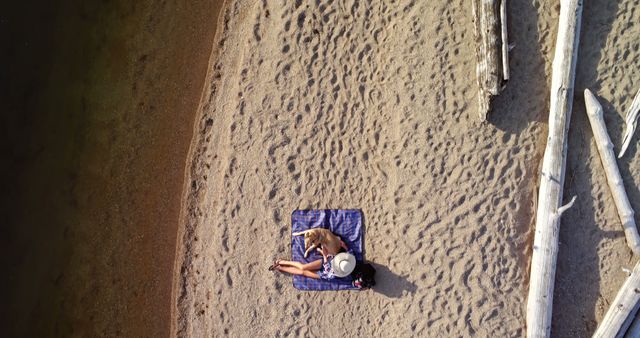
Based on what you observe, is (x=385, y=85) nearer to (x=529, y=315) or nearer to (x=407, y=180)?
(x=407, y=180)

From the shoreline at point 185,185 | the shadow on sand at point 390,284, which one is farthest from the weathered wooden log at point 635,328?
the shoreline at point 185,185

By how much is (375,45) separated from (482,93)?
39.3 inches

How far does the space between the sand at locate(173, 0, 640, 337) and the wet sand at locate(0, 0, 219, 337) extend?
1.62 feet

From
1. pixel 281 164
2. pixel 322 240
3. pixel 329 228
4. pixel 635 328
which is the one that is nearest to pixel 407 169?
pixel 329 228

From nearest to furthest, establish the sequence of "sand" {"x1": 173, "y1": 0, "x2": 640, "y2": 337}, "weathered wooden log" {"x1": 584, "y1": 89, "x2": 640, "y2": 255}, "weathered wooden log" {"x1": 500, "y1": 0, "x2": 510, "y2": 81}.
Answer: "weathered wooden log" {"x1": 500, "y1": 0, "x2": 510, "y2": 81} → "weathered wooden log" {"x1": 584, "y1": 89, "x2": 640, "y2": 255} → "sand" {"x1": 173, "y1": 0, "x2": 640, "y2": 337}

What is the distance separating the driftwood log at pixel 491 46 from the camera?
3.98 meters

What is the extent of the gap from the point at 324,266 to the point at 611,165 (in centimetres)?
253

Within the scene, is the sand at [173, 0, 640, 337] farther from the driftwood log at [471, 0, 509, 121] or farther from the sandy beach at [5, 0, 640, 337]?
the driftwood log at [471, 0, 509, 121]

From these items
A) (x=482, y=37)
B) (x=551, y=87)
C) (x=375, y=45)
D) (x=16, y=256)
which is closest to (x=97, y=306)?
(x=16, y=256)

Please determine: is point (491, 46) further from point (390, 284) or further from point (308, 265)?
point (308, 265)

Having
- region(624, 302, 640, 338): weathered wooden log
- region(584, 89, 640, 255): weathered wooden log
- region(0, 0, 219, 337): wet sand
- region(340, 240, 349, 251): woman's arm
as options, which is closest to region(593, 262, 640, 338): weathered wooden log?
region(624, 302, 640, 338): weathered wooden log

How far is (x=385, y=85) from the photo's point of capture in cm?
429

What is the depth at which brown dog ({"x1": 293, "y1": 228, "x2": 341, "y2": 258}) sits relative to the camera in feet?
13.6

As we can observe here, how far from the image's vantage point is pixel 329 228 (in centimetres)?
429
